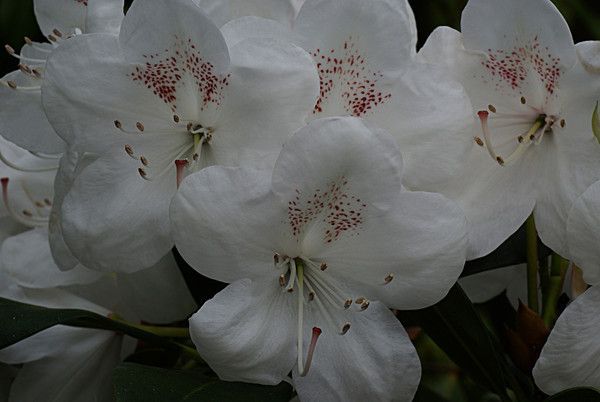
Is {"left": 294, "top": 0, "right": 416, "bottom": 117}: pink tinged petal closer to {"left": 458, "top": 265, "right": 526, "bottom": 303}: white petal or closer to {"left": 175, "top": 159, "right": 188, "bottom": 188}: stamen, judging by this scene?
{"left": 175, "top": 159, "right": 188, "bottom": 188}: stamen

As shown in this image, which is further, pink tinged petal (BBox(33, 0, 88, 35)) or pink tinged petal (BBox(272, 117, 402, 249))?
pink tinged petal (BBox(33, 0, 88, 35))

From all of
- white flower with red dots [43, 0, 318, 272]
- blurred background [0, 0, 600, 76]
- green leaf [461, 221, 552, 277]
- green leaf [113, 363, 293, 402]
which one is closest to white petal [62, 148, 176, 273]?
white flower with red dots [43, 0, 318, 272]

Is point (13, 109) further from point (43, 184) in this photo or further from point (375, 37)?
point (375, 37)

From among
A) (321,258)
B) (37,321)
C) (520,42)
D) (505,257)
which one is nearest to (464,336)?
(505,257)

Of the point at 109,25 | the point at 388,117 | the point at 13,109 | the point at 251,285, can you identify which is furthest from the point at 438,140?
the point at 13,109

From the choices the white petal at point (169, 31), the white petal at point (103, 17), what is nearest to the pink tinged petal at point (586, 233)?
the white petal at point (169, 31)

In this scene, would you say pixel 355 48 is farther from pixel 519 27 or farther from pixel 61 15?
pixel 61 15

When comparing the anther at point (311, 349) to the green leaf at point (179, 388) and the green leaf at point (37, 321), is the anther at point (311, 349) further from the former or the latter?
the green leaf at point (37, 321)
